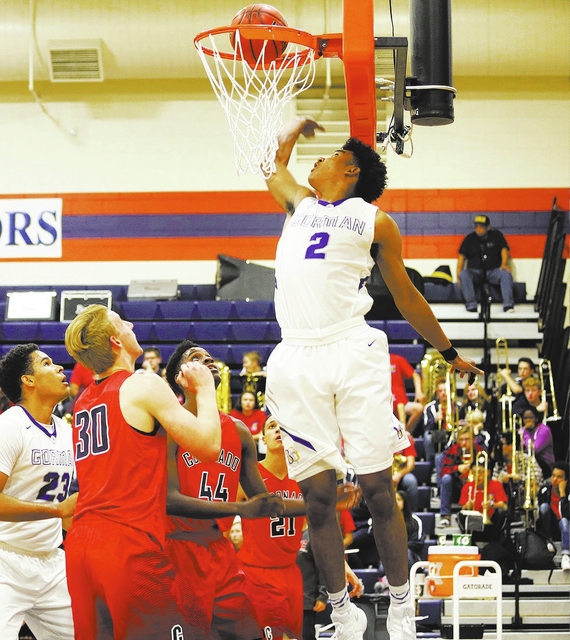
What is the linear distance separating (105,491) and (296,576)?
2.17m

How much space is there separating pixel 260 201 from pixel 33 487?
33.9 ft

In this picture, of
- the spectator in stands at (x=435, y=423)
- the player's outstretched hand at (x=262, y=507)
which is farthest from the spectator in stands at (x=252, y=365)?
the player's outstretched hand at (x=262, y=507)

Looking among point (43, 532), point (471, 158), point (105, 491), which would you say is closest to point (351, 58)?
point (105, 491)

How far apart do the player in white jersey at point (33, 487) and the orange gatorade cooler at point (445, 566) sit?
3744mm

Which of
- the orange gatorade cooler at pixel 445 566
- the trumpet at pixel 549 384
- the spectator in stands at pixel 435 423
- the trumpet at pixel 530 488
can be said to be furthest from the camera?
the trumpet at pixel 549 384

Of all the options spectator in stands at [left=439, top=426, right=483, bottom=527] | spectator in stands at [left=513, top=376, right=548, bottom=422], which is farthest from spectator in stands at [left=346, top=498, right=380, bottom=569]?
spectator in stands at [left=513, top=376, right=548, bottom=422]

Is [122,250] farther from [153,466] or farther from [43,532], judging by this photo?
[153,466]

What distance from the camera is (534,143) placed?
1523 centimetres

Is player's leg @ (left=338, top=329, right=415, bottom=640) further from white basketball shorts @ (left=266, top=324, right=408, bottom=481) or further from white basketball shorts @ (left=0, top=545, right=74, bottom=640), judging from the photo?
white basketball shorts @ (left=0, top=545, right=74, bottom=640)

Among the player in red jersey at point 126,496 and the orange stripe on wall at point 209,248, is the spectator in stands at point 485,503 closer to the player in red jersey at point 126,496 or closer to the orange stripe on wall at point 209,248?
the orange stripe on wall at point 209,248

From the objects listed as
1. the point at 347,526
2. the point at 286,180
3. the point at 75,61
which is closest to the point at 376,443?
the point at 286,180

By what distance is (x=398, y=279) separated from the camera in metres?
4.59

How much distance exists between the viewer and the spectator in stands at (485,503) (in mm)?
9977

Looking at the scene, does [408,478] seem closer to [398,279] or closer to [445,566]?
[445,566]
